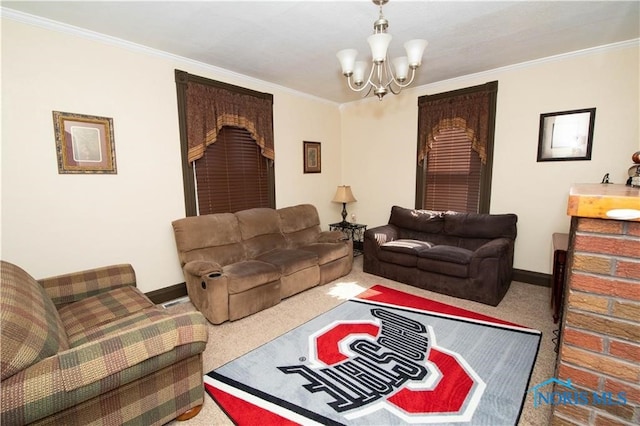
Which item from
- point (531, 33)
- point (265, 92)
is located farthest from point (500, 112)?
point (265, 92)

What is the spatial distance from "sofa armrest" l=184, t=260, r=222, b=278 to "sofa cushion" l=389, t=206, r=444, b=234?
8.72 ft

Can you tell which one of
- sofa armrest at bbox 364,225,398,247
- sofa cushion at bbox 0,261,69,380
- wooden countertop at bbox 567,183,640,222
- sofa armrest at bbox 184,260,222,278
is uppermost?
wooden countertop at bbox 567,183,640,222

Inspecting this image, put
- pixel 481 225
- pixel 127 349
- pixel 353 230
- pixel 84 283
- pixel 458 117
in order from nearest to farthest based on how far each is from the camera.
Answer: pixel 127 349
pixel 84 283
pixel 481 225
pixel 458 117
pixel 353 230

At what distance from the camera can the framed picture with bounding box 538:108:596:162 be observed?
3266mm

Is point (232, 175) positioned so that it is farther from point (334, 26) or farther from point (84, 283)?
point (334, 26)

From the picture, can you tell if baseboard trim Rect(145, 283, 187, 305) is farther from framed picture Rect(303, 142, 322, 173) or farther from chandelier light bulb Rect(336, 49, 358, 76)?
chandelier light bulb Rect(336, 49, 358, 76)

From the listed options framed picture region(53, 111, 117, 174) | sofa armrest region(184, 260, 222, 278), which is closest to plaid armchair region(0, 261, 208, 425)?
sofa armrest region(184, 260, 222, 278)

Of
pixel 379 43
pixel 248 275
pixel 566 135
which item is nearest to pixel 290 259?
pixel 248 275

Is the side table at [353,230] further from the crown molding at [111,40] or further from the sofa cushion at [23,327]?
the sofa cushion at [23,327]

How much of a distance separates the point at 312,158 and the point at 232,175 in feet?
4.89

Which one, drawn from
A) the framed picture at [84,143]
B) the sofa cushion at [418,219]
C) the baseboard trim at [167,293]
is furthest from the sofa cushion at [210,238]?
the sofa cushion at [418,219]

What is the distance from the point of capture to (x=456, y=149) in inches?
165

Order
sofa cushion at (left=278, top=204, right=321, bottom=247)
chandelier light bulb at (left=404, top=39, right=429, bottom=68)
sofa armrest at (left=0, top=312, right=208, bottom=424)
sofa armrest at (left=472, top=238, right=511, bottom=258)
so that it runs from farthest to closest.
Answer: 1. sofa cushion at (left=278, top=204, right=321, bottom=247)
2. sofa armrest at (left=472, top=238, right=511, bottom=258)
3. chandelier light bulb at (left=404, top=39, right=429, bottom=68)
4. sofa armrest at (left=0, top=312, right=208, bottom=424)

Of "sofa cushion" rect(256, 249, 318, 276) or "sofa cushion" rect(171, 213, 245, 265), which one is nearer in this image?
"sofa cushion" rect(171, 213, 245, 265)
